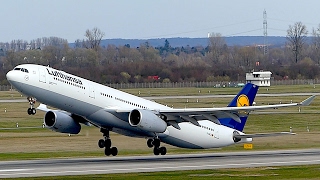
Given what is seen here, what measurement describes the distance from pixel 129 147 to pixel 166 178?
19.5 m

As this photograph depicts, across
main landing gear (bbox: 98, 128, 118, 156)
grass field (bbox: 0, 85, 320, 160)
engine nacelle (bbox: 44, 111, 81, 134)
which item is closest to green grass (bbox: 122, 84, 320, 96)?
grass field (bbox: 0, 85, 320, 160)

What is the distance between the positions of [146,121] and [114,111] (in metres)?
2.16

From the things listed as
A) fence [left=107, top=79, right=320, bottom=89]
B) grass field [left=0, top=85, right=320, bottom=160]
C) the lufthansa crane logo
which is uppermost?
the lufthansa crane logo

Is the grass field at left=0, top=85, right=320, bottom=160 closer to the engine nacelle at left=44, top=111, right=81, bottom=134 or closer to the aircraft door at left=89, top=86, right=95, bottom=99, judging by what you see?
the engine nacelle at left=44, top=111, right=81, bottom=134

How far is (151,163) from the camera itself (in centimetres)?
4544

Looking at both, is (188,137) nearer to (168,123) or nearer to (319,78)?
(168,123)

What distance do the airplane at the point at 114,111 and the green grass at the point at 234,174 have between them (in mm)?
3891

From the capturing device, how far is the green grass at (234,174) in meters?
37.9

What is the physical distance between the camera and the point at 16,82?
4244 cm

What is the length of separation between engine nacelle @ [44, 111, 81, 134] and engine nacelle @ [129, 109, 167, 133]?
459 cm

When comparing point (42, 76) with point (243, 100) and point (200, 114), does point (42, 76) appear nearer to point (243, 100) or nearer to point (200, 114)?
point (200, 114)

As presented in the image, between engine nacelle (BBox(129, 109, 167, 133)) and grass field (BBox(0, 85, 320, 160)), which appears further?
grass field (BBox(0, 85, 320, 160))

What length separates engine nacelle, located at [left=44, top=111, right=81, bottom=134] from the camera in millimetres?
47125

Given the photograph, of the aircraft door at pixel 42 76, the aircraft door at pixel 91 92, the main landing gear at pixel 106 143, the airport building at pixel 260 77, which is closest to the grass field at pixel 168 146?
the main landing gear at pixel 106 143
